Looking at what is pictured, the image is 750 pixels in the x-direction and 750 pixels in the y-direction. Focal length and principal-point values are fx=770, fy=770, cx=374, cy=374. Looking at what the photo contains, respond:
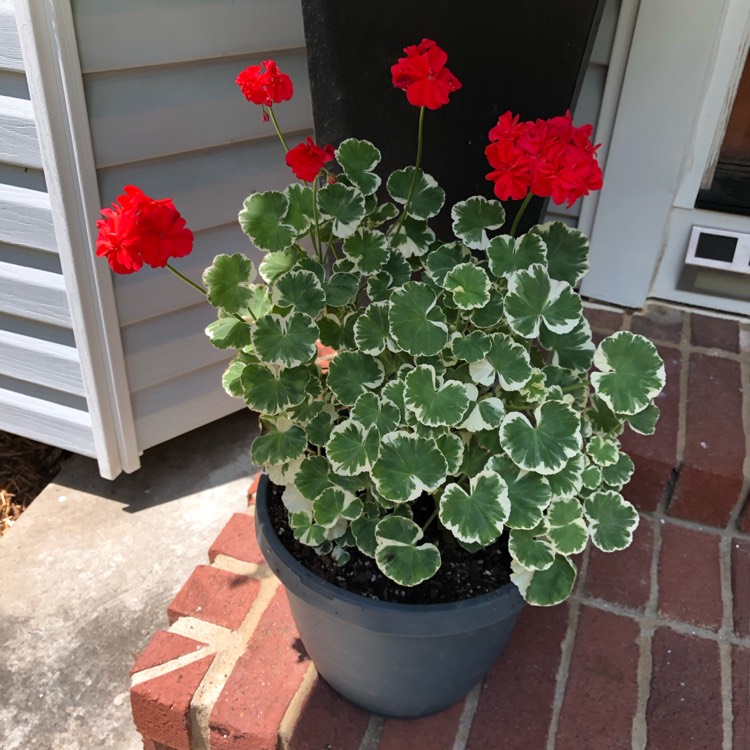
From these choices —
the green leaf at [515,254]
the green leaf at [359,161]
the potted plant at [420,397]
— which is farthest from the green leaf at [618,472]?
the green leaf at [359,161]

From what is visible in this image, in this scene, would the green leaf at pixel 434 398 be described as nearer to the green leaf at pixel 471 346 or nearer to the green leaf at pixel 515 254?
the green leaf at pixel 471 346

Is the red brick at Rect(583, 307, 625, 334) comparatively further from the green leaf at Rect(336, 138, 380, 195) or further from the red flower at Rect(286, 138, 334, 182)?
the red flower at Rect(286, 138, 334, 182)

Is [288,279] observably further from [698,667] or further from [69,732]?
[69,732]

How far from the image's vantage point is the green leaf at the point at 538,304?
951mm

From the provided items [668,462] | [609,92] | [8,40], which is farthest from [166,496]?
Result: [609,92]

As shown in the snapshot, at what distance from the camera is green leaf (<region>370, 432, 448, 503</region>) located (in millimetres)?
944

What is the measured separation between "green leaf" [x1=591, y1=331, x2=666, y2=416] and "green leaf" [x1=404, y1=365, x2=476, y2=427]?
17 centimetres

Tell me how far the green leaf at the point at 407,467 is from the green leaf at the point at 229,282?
0.27 m

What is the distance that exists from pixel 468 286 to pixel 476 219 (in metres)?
0.15

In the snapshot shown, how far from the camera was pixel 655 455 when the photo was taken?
1389 mm

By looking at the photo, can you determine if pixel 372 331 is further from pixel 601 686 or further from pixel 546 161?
pixel 601 686

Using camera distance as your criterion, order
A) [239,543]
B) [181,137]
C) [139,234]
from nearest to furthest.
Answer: [139,234], [239,543], [181,137]

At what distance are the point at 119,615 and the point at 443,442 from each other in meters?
1.05

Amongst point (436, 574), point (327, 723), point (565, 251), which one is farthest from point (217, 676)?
point (565, 251)
